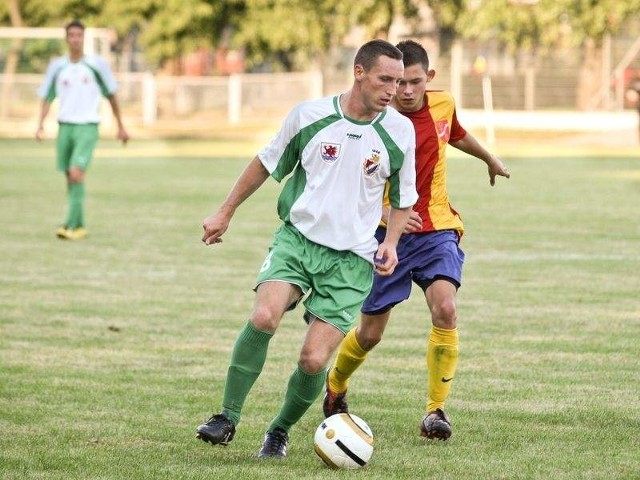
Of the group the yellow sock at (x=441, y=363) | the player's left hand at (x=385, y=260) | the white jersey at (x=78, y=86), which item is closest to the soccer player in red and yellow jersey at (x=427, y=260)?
the yellow sock at (x=441, y=363)

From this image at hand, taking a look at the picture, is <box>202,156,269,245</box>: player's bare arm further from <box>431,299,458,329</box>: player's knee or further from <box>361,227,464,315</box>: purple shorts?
<box>431,299,458,329</box>: player's knee

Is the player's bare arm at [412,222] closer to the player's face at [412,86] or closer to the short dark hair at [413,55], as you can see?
the player's face at [412,86]

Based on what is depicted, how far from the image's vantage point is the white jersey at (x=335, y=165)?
6.30 meters

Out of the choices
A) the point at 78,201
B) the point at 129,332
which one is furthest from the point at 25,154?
the point at 129,332

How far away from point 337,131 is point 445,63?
44824 millimetres

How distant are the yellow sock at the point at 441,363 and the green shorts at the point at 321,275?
2.67ft

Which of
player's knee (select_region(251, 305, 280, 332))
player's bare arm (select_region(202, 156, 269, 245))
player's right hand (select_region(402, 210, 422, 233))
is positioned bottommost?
player's knee (select_region(251, 305, 280, 332))

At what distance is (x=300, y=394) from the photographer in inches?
248

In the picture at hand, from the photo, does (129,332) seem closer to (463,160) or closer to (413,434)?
(413,434)

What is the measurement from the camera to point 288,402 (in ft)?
20.8

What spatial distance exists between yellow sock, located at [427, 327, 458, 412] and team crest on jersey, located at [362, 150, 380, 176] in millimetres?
1069

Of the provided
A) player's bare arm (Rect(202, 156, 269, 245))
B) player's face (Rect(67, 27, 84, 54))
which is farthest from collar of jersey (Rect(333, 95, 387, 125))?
player's face (Rect(67, 27, 84, 54))

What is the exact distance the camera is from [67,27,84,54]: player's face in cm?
1594

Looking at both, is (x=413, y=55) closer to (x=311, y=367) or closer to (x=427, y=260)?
(x=427, y=260)
